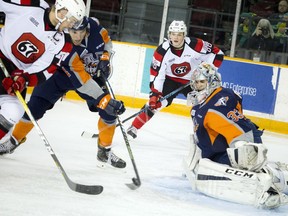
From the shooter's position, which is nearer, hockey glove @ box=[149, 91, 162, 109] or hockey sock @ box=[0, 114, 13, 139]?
hockey sock @ box=[0, 114, 13, 139]

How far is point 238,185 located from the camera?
3.03 metres

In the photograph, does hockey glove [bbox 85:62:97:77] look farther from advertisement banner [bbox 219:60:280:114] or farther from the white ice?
advertisement banner [bbox 219:60:280:114]

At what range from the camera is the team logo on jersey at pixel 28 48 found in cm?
296

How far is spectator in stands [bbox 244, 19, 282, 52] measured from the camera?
24.8 ft

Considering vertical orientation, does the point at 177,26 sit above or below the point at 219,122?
above

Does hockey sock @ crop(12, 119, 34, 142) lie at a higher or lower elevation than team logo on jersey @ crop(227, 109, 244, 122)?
lower

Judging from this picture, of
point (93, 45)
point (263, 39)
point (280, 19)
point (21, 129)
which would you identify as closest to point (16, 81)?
point (21, 129)

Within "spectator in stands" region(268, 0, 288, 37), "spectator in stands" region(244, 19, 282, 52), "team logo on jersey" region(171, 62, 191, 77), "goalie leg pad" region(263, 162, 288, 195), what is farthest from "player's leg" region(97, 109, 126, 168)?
"spectator in stands" region(268, 0, 288, 37)

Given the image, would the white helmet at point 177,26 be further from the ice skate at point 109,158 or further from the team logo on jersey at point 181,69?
the ice skate at point 109,158

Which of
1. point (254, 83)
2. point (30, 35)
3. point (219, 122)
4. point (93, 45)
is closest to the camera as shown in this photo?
point (30, 35)

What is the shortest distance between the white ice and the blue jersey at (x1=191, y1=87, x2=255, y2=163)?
10.7 inches

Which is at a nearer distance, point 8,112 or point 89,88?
point 8,112

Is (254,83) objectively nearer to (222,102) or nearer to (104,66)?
(104,66)

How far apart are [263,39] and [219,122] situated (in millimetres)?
4753
